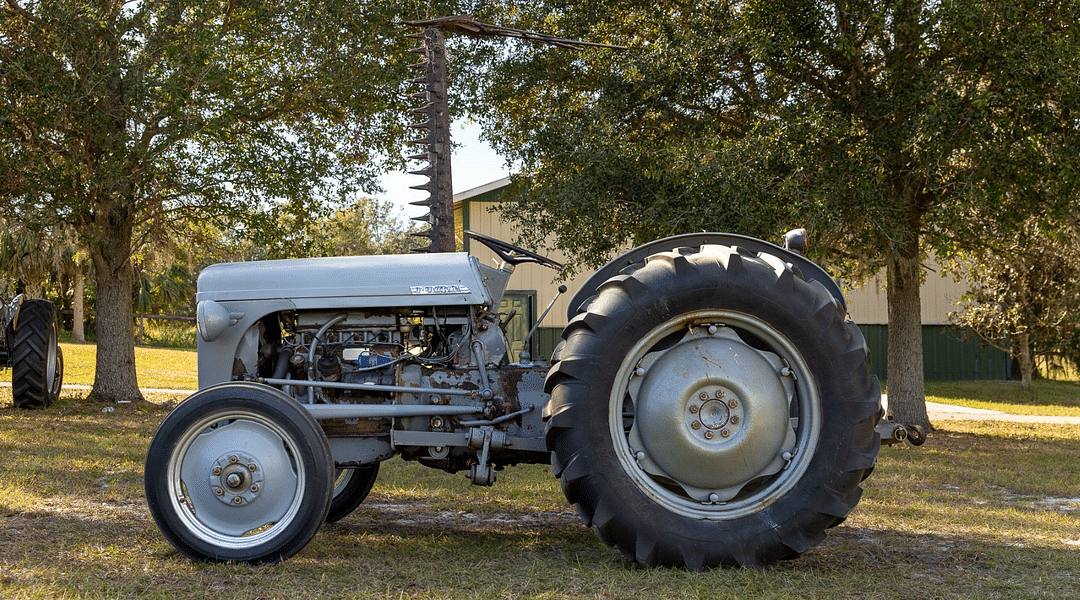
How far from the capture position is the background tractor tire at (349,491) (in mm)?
5410

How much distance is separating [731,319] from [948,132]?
644 cm

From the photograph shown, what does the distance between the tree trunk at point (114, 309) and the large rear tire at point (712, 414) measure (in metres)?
11.3

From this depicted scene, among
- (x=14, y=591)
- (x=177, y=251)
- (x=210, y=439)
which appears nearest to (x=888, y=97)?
(x=210, y=439)

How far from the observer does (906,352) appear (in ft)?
41.0

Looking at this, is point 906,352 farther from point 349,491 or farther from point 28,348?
point 28,348

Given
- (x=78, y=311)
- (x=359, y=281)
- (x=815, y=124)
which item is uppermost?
(x=815, y=124)

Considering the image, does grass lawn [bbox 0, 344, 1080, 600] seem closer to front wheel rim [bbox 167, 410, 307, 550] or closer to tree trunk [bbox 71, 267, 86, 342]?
front wheel rim [bbox 167, 410, 307, 550]

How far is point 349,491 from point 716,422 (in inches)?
95.3

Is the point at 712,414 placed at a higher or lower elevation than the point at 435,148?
lower

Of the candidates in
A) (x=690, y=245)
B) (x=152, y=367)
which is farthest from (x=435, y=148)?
(x=152, y=367)

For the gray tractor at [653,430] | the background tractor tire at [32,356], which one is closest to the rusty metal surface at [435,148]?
the gray tractor at [653,430]

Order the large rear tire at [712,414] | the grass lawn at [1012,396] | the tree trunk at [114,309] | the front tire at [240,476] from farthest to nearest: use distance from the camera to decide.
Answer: the grass lawn at [1012,396], the tree trunk at [114,309], the front tire at [240,476], the large rear tire at [712,414]

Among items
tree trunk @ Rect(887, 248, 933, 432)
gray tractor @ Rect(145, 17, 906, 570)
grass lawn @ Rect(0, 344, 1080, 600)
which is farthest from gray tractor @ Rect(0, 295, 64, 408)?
tree trunk @ Rect(887, 248, 933, 432)

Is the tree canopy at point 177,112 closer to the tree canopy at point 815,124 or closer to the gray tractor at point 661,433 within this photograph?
the tree canopy at point 815,124
